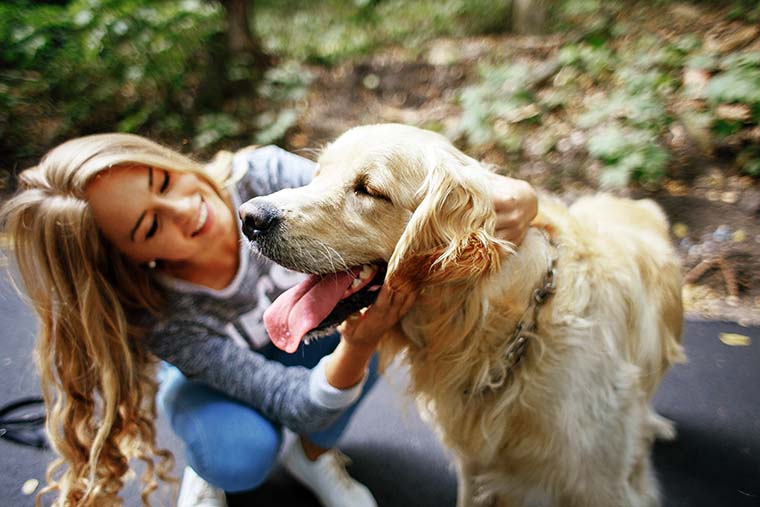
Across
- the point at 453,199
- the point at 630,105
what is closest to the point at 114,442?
Answer: the point at 453,199

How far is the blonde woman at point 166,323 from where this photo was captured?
1.64m

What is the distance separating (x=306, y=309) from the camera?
1.40 meters

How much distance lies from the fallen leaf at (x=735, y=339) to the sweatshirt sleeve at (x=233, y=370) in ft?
6.89

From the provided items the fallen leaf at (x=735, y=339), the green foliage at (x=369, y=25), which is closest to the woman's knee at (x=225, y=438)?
the fallen leaf at (x=735, y=339)

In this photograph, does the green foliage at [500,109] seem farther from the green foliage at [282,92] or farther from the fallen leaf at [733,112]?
the green foliage at [282,92]

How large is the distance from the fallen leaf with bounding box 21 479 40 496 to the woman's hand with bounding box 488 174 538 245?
242 cm

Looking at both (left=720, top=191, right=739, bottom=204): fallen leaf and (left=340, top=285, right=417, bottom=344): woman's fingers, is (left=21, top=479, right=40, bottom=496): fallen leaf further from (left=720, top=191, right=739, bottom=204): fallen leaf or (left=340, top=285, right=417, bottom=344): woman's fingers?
(left=720, top=191, right=739, bottom=204): fallen leaf

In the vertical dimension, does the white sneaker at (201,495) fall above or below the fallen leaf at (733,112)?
below

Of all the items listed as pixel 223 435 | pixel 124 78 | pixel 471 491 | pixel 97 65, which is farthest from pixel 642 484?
pixel 97 65

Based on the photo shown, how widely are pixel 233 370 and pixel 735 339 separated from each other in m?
2.52

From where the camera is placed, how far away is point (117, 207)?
163 cm

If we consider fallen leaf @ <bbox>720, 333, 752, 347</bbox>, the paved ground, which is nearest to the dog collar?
the paved ground

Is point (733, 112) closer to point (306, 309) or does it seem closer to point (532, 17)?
point (532, 17)

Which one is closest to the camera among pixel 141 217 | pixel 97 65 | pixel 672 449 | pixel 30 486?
pixel 141 217
